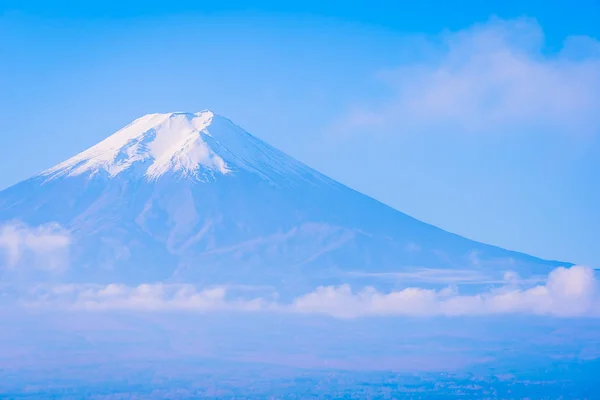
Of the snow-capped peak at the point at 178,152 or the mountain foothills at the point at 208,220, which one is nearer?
the mountain foothills at the point at 208,220

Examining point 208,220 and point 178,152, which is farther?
point 178,152

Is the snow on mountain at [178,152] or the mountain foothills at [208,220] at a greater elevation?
the snow on mountain at [178,152]

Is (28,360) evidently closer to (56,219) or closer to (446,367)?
(56,219)

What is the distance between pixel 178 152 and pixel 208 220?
593 cm

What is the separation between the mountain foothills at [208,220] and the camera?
77250 millimetres

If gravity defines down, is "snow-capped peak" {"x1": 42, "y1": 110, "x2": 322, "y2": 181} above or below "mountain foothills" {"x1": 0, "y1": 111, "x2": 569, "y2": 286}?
above

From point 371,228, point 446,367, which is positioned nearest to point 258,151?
point 371,228

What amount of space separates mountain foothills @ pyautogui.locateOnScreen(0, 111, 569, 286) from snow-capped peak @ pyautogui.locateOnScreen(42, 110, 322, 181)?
0.31ft

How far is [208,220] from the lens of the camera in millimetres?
80750

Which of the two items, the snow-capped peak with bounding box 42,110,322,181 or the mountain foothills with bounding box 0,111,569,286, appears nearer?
the mountain foothills with bounding box 0,111,569,286

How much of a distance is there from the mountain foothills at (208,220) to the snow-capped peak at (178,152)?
A: 0.31 feet

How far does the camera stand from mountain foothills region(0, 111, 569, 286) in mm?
77250

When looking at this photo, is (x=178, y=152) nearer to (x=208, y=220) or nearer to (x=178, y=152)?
(x=178, y=152)

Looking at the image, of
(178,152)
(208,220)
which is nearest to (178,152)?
(178,152)
